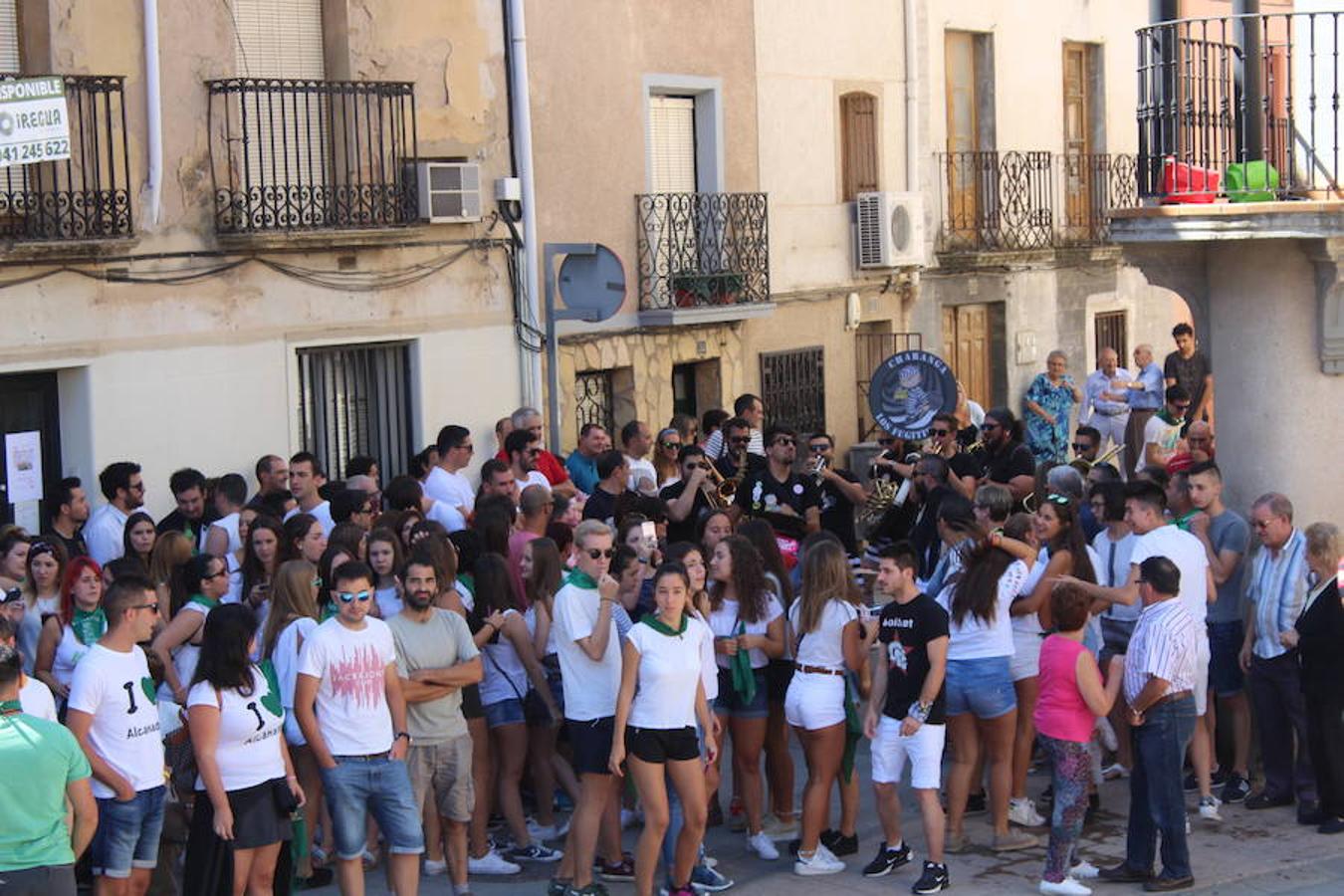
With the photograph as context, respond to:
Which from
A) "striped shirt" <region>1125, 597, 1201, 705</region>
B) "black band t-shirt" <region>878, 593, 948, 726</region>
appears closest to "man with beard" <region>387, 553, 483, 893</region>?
"black band t-shirt" <region>878, 593, 948, 726</region>

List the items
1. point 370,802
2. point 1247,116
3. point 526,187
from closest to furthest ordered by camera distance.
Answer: point 370,802 → point 1247,116 → point 526,187

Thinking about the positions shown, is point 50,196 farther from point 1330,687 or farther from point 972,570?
point 1330,687

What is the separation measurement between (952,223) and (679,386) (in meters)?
4.61

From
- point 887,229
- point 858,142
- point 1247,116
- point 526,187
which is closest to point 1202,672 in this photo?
point 1247,116

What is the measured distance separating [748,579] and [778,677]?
0.59 m

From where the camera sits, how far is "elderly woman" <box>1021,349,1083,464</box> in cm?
1886

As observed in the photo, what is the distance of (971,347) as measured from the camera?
2317 cm

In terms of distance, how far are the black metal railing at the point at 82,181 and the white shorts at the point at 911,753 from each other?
709cm

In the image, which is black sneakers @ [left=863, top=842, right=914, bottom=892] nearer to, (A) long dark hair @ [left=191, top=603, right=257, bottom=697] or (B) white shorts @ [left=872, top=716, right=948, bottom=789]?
(B) white shorts @ [left=872, top=716, right=948, bottom=789]

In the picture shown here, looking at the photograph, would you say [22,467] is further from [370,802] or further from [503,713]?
[370,802]

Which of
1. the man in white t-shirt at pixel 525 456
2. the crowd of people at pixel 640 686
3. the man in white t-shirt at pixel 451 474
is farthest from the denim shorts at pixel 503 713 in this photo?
the man in white t-shirt at pixel 525 456

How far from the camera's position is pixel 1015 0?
2322 centimetres

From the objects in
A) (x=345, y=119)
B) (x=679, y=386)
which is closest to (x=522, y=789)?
(x=345, y=119)

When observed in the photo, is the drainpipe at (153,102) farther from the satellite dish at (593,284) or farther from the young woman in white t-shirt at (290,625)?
the young woman in white t-shirt at (290,625)
